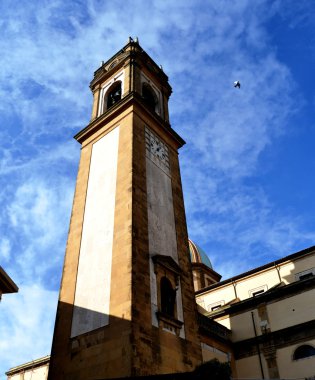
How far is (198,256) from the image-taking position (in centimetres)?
3797

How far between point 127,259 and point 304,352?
36.7 ft

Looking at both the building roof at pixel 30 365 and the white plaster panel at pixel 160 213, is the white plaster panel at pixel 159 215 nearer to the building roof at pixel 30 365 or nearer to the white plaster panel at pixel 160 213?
the white plaster panel at pixel 160 213

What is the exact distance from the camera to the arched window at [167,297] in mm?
16859

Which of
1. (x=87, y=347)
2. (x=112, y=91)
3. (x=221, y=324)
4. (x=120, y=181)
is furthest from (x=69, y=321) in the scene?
(x=112, y=91)

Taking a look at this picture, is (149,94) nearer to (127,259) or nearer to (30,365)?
(127,259)

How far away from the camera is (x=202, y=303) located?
29.6m

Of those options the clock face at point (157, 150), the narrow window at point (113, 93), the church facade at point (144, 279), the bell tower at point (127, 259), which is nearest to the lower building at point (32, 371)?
the church facade at point (144, 279)

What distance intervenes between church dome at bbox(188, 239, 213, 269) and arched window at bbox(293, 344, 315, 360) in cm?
1634

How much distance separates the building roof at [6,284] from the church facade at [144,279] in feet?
10.7

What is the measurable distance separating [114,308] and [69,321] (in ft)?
8.03

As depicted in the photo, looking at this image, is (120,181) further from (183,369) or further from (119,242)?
(183,369)

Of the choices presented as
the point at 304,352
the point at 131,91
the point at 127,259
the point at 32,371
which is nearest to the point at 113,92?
the point at 131,91

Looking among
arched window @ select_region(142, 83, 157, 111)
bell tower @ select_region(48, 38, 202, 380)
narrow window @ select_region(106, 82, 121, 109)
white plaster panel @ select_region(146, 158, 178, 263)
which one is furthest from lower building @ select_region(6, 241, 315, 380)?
narrow window @ select_region(106, 82, 121, 109)

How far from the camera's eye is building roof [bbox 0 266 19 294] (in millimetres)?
13594
